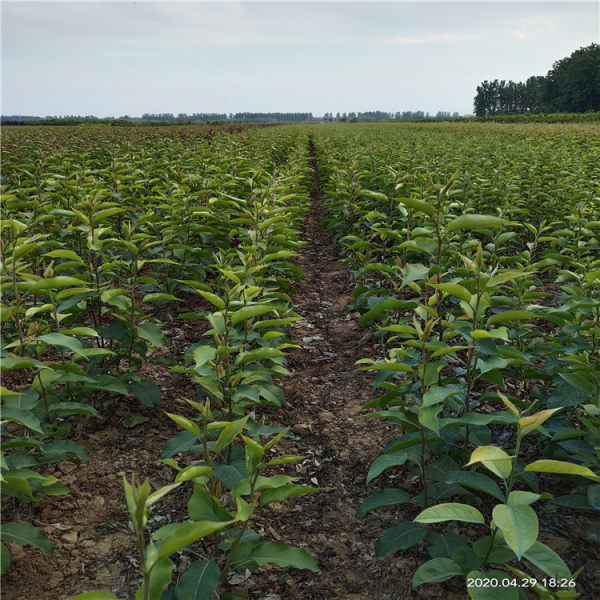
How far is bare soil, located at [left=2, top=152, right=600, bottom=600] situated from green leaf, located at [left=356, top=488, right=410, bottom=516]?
321 mm

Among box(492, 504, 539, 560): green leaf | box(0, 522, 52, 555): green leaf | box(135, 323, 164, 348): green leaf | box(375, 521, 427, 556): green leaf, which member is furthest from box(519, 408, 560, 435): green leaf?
box(135, 323, 164, 348): green leaf

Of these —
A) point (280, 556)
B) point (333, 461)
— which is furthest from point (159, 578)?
point (333, 461)

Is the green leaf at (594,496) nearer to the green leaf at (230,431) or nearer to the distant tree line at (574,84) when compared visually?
the green leaf at (230,431)

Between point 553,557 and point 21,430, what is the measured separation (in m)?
2.88

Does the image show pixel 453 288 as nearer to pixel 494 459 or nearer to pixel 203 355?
pixel 494 459

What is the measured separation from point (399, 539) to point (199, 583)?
92 cm

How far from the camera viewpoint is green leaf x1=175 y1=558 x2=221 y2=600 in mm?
1691

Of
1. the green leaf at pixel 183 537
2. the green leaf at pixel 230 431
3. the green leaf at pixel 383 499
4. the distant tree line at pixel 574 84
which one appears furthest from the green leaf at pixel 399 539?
the distant tree line at pixel 574 84

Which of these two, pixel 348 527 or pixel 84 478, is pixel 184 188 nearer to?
pixel 84 478

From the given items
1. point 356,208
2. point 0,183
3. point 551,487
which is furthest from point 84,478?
point 0,183

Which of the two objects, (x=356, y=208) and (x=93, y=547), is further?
(x=356, y=208)

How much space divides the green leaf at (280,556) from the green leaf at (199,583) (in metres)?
0.15

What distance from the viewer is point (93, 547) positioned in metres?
2.29

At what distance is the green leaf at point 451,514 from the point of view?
1661 mm
